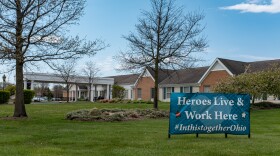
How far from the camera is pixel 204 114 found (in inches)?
461

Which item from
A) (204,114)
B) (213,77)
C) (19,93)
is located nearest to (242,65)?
(213,77)

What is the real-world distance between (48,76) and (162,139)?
48.7 meters

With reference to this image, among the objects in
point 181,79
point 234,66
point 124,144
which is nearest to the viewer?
point 124,144

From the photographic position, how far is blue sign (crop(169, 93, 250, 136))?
1167cm

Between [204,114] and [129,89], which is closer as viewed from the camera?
[204,114]

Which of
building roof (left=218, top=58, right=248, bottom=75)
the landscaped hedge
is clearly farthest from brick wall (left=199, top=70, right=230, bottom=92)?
the landscaped hedge

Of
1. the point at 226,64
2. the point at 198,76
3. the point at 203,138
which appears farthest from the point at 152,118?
the point at 198,76

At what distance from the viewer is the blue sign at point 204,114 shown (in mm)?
11672

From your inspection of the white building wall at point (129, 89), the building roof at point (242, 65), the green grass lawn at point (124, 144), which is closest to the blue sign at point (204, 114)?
the green grass lawn at point (124, 144)

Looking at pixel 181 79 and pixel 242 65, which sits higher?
pixel 242 65

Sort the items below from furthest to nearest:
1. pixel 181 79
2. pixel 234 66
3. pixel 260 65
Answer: pixel 181 79 < pixel 260 65 < pixel 234 66

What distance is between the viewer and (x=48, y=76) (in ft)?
191

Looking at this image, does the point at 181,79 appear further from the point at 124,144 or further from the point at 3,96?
the point at 124,144

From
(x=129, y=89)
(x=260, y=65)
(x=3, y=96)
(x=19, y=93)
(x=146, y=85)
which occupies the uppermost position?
(x=260, y=65)
